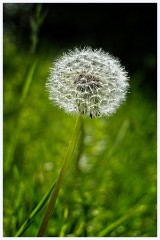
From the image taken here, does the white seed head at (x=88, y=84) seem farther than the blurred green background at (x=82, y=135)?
No

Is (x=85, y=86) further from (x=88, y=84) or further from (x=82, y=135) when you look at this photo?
(x=82, y=135)

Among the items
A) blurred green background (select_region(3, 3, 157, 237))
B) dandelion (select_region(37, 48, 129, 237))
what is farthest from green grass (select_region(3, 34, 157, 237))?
dandelion (select_region(37, 48, 129, 237))

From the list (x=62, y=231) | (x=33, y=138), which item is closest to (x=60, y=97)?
(x=62, y=231)

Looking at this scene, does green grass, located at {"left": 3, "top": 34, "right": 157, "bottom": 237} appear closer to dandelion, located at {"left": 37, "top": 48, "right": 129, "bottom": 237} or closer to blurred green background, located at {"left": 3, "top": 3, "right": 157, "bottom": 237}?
blurred green background, located at {"left": 3, "top": 3, "right": 157, "bottom": 237}

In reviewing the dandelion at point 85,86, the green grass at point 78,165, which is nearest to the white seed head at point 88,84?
the dandelion at point 85,86

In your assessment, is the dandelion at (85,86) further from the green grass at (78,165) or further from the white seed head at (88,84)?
the green grass at (78,165)

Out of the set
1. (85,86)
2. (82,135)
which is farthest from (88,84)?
(82,135)

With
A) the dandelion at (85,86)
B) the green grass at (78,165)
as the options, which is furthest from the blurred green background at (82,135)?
the dandelion at (85,86)
